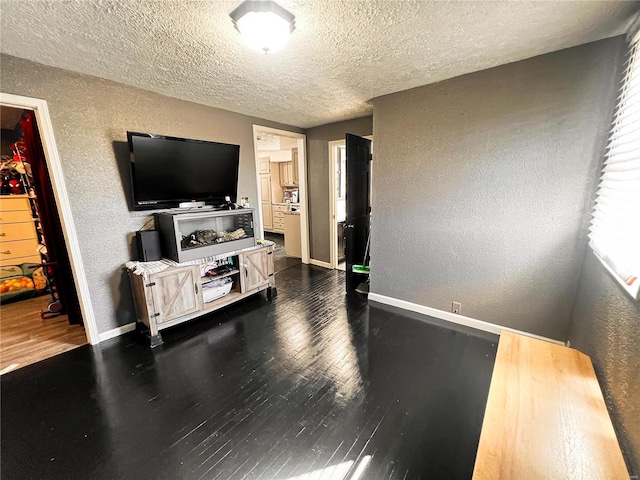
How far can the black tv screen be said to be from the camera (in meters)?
2.45

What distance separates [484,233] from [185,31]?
2.86 metres

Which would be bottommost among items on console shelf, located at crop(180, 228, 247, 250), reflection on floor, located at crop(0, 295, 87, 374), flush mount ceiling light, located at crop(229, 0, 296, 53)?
reflection on floor, located at crop(0, 295, 87, 374)

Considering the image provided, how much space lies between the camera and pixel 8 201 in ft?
11.4

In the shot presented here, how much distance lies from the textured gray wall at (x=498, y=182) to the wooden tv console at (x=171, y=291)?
1.95 m

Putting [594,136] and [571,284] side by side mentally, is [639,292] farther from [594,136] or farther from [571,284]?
[594,136]

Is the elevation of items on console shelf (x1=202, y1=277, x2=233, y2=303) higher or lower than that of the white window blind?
lower

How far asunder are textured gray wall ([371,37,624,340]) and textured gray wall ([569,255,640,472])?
431mm

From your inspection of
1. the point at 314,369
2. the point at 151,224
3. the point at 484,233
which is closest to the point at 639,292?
the point at 484,233

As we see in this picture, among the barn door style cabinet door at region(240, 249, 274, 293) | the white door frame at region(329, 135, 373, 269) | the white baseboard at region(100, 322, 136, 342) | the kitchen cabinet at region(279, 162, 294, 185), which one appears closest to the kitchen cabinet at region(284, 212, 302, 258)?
the white door frame at region(329, 135, 373, 269)

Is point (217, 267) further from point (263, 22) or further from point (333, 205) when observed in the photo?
point (263, 22)

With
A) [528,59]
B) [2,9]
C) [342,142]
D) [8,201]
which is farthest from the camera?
[342,142]

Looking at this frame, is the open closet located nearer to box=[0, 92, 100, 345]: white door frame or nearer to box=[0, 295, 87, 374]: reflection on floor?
box=[0, 295, 87, 374]: reflection on floor

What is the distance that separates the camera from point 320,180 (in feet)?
14.6

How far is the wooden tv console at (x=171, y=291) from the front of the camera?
7.86 ft
